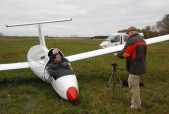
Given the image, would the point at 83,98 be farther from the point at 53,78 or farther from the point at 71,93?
the point at 53,78

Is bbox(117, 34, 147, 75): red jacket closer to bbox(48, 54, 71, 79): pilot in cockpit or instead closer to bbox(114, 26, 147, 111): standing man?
bbox(114, 26, 147, 111): standing man

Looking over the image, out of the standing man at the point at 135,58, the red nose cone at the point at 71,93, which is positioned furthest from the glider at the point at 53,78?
the standing man at the point at 135,58

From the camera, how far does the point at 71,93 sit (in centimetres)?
785

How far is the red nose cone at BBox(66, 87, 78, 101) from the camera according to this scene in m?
7.83

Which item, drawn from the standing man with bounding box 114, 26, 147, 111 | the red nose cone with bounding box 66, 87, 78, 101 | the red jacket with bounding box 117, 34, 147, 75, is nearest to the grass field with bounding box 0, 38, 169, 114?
the red nose cone with bounding box 66, 87, 78, 101

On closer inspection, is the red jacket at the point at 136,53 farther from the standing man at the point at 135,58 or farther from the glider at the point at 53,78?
the glider at the point at 53,78

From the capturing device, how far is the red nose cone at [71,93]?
25.7ft

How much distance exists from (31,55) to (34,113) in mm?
5479

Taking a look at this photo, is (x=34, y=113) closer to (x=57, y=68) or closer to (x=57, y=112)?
(x=57, y=112)

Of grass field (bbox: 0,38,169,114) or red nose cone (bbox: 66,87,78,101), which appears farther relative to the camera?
red nose cone (bbox: 66,87,78,101)

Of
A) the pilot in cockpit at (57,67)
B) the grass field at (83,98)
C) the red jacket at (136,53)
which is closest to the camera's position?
the red jacket at (136,53)

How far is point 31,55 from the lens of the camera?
489 inches

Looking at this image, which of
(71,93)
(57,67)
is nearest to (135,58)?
(71,93)

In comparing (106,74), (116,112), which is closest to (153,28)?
(106,74)
